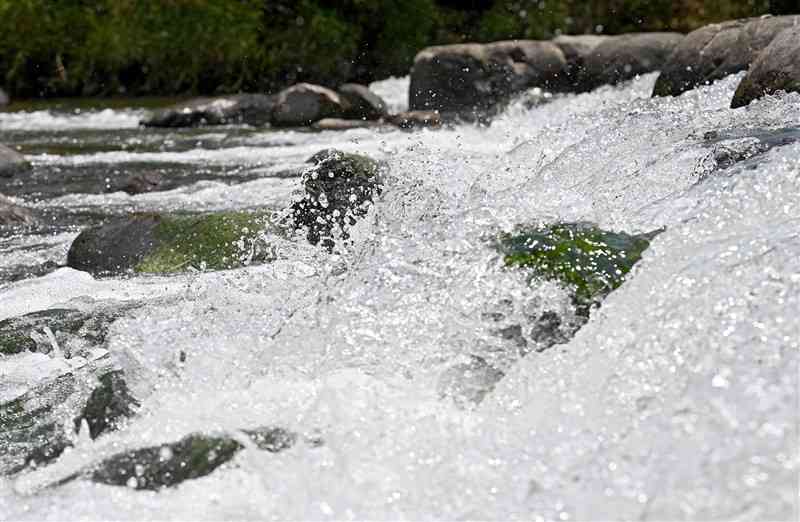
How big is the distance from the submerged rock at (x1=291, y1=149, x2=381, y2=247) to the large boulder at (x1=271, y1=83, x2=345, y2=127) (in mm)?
6905

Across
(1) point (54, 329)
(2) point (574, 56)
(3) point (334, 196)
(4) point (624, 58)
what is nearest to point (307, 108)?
(2) point (574, 56)

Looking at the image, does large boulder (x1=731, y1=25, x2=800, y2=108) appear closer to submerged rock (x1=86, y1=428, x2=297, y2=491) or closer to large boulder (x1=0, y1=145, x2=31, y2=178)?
submerged rock (x1=86, y1=428, x2=297, y2=491)

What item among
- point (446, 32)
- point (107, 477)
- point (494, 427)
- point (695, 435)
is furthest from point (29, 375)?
point (446, 32)

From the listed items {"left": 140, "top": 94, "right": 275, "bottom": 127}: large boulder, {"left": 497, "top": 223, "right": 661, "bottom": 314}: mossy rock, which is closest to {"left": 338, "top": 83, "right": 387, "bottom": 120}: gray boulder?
Answer: {"left": 140, "top": 94, "right": 275, "bottom": 127}: large boulder

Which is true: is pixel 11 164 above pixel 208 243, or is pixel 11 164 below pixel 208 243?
below

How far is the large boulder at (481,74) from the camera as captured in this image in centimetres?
1322

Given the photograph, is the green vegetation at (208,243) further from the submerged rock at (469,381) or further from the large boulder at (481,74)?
the large boulder at (481,74)

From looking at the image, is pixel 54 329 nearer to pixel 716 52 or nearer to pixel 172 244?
pixel 172 244

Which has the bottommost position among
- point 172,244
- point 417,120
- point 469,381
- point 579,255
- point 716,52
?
point 417,120

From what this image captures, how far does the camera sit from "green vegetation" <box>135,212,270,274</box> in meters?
5.51

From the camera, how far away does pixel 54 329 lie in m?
4.57

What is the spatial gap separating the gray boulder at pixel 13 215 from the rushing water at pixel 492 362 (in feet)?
7.15

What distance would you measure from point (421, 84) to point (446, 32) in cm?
763

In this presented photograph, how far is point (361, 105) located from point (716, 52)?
4.47m
